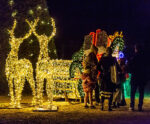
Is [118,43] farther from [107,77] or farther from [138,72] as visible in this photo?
[107,77]

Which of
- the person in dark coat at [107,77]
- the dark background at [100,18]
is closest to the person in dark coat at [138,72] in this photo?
the person in dark coat at [107,77]

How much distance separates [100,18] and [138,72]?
21.0 meters

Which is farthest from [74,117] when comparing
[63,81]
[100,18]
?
[100,18]

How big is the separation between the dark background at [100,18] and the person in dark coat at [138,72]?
1864 cm

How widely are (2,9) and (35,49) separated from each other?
2301 mm

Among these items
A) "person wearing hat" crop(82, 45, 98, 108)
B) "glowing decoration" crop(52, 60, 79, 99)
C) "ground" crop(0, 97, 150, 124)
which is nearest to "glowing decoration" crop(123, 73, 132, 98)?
"glowing decoration" crop(52, 60, 79, 99)

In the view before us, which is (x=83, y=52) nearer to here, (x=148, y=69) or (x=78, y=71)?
(x=78, y=71)

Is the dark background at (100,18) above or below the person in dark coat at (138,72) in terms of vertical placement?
above

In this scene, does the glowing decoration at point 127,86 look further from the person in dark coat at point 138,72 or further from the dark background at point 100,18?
the dark background at point 100,18

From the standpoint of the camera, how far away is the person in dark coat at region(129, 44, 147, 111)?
988cm

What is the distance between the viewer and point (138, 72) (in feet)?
32.4

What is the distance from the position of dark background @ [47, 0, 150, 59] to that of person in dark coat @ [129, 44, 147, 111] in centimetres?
1864

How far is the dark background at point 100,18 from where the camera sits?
28.9 metres

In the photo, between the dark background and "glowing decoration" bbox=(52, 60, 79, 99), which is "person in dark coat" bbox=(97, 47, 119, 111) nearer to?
"glowing decoration" bbox=(52, 60, 79, 99)
